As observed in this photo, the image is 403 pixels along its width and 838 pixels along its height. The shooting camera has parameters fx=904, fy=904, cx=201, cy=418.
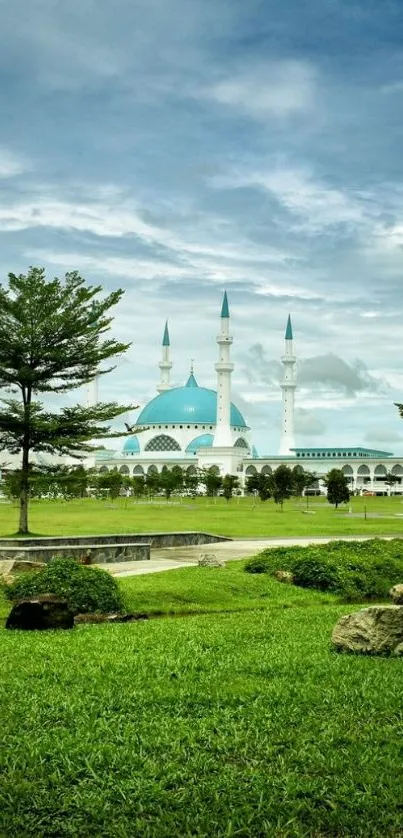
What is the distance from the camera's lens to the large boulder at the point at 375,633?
8.69 meters

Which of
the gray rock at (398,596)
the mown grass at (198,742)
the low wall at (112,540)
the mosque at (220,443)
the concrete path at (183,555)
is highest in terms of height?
the mosque at (220,443)

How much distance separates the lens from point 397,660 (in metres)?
8.52

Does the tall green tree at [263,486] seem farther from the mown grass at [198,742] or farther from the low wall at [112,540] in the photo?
the mown grass at [198,742]

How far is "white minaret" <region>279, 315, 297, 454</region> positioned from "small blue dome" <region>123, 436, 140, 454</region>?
28.3m

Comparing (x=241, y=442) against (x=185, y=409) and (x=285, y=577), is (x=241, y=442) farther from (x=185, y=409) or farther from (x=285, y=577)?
(x=285, y=577)

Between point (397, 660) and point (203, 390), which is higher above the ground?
point (203, 390)

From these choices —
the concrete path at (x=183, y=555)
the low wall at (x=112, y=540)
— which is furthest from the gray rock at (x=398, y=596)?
the low wall at (x=112, y=540)

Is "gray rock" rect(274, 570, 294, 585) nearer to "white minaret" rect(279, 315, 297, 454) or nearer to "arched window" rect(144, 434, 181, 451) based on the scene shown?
"white minaret" rect(279, 315, 297, 454)

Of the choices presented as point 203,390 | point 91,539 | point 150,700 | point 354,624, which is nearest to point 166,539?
point 91,539

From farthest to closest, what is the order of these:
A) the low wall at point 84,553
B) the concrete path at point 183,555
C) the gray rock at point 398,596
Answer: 1. the low wall at point 84,553
2. the concrete path at point 183,555
3. the gray rock at point 398,596

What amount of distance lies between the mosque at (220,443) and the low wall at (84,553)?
9491 cm

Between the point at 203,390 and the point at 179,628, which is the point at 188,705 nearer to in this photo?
the point at 179,628

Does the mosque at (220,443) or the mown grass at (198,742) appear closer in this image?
the mown grass at (198,742)

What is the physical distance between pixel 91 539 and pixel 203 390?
468 feet
